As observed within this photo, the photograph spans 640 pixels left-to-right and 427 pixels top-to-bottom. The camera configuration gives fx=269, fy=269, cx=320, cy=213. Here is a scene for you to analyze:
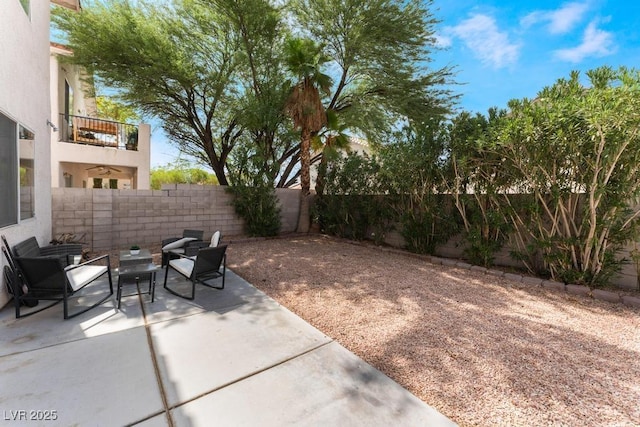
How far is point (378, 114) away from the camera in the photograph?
10953 millimetres

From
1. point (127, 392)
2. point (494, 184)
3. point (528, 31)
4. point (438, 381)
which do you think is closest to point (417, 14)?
point (528, 31)

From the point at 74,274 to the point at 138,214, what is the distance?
446 centimetres

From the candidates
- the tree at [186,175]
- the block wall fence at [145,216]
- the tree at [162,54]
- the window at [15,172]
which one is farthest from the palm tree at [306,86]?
the tree at [186,175]

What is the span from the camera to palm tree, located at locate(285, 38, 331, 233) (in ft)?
29.0

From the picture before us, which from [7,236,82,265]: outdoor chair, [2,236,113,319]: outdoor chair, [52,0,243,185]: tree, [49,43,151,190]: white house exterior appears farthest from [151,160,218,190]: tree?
[2,236,113,319]: outdoor chair

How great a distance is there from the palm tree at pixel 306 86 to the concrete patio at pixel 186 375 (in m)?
7.40

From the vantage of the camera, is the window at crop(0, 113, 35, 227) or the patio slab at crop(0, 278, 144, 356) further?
the window at crop(0, 113, 35, 227)

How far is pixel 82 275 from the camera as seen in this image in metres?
3.80

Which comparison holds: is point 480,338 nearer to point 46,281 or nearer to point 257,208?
point 46,281

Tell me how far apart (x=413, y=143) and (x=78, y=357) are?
6860 millimetres

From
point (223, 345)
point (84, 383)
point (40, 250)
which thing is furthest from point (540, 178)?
point (40, 250)

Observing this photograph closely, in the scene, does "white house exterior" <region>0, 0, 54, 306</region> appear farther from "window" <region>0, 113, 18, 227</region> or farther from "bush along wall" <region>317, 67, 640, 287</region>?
"bush along wall" <region>317, 67, 640, 287</region>

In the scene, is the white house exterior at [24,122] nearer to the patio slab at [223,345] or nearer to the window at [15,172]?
the window at [15,172]

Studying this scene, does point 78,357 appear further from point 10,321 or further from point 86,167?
point 86,167
